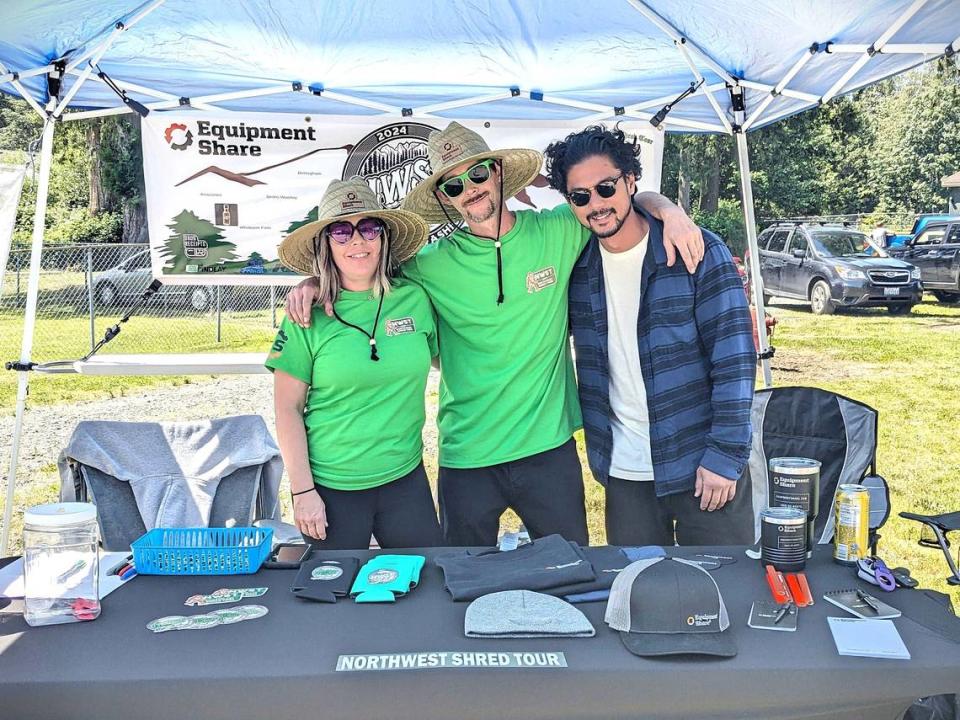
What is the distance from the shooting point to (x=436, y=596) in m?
1.70

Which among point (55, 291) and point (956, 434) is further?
point (55, 291)

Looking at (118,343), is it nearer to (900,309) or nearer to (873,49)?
(873,49)

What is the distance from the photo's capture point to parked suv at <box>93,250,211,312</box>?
10742mm

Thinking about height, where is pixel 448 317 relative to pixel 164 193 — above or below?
below

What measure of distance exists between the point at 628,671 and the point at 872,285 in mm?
13679

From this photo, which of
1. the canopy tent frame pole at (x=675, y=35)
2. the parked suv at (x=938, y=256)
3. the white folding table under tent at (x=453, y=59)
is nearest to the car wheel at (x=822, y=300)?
the parked suv at (x=938, y=256)

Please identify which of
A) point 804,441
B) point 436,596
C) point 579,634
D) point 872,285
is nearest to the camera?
point 579,634

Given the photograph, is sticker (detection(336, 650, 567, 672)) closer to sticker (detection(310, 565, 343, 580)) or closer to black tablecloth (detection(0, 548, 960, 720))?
black tablecloth (detection(0, 548, 960, 720))

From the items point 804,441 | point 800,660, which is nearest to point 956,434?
point 804,441

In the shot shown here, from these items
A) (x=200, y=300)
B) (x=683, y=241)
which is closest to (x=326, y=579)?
(x=683, y=241)

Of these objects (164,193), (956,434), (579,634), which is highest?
(164,193)

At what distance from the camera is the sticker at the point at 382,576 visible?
1738 millimetres

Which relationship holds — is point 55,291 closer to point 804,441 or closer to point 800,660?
point 804,441

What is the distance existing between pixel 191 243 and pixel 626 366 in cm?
246
